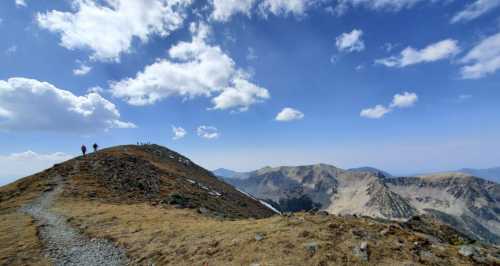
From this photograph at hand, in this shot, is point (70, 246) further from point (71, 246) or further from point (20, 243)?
point (20, 243)

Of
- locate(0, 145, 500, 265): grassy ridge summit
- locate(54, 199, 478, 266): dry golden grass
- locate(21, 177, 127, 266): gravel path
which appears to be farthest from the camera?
locate(21, 177, 127, 266): gravel path

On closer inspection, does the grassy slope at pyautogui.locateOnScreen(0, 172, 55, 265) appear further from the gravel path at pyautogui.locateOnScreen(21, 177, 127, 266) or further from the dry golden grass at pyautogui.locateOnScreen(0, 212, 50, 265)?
the gravel path at pyautogui.locateOnScreen(21, 177, 127, 266)

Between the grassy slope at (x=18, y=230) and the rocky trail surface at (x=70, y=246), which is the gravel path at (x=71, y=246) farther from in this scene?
the grassy slope at (x=18, y=230)

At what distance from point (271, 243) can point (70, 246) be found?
15.2m

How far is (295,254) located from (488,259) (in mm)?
9356

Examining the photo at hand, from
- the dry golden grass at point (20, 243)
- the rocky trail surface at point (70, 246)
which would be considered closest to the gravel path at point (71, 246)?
the rocky trail surface at point (70, 246)

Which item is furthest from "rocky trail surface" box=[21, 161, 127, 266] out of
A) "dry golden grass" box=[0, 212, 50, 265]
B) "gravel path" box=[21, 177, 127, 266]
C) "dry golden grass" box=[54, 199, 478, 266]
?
"dry golden grass" box=[54, 199, 478, 266]

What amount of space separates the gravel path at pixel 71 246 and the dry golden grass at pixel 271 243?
0.85 m

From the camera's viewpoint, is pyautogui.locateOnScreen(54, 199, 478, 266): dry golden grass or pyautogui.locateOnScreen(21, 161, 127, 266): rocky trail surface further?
pyautogui.locateOnScreen(21, 161, 127, 266): rocky trail surface

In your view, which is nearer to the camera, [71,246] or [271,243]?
[271,243]

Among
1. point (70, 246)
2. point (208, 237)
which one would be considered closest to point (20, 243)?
point (70, 246)

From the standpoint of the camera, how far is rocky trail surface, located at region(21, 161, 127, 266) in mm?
18234

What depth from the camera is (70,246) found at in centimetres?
2103

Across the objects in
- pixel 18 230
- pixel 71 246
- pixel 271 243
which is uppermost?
pixel 18 230
